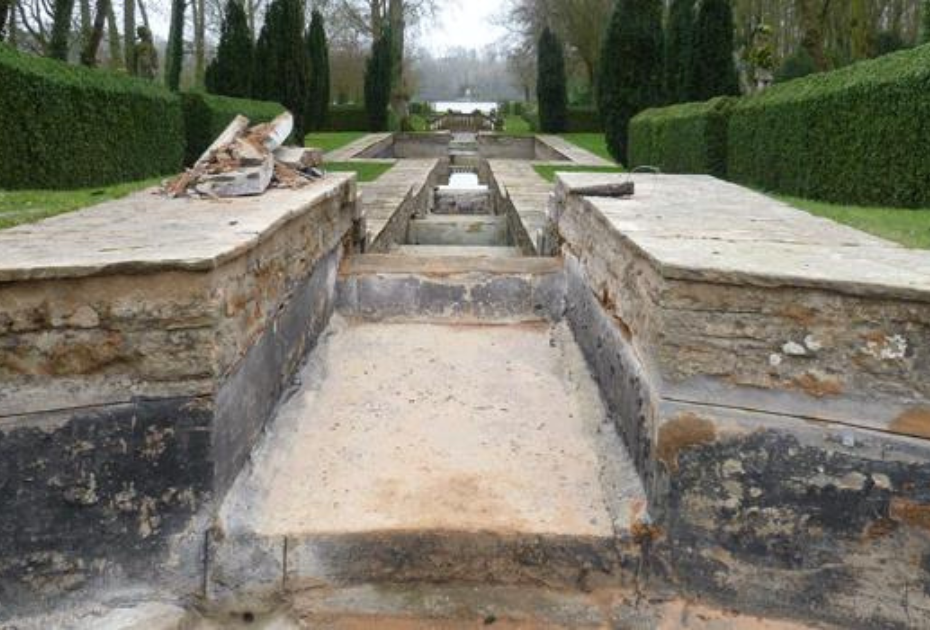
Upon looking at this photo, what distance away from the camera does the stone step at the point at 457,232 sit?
31.0 feet

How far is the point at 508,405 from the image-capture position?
12.0ft

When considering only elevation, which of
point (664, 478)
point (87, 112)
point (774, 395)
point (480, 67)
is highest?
point (480, 67)

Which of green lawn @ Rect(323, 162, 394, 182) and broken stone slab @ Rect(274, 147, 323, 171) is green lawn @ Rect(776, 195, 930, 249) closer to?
broken stone slab @ Rect(274, 147, 323, 171)

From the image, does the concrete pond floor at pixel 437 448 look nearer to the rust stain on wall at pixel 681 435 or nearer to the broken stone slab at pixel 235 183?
the rust stain on wall at pixel 681 435

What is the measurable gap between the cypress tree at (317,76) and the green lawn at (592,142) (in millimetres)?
7078

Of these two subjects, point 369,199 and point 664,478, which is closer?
point 664,478

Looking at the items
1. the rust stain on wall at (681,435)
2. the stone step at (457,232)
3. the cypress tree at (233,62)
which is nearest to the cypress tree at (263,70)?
the cypress tree at (233,62)

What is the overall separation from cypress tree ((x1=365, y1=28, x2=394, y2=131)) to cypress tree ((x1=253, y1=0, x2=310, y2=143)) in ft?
35.3

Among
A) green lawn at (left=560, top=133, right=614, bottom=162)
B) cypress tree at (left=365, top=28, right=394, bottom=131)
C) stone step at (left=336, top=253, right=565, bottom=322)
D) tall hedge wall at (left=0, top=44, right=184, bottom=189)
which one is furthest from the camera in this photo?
cypress tree at (left=365, top=28, right=394, bottom=131)

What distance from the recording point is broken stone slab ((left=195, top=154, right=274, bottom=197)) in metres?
4.29

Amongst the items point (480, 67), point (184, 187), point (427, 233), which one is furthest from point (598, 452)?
point (480, 67)

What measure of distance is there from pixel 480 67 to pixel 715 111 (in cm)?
10240

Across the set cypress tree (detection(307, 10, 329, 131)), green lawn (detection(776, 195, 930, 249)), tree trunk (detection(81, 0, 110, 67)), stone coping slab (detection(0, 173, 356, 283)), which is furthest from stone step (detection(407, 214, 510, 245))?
cypress tree (detection(307, 10, 329, 131))

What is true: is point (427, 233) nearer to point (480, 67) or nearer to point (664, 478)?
point (664, 478)
